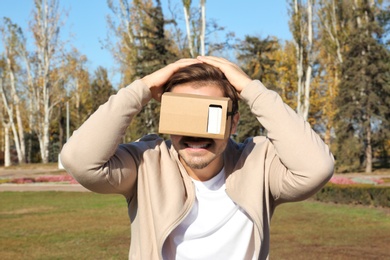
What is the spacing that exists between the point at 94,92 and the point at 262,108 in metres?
40.4

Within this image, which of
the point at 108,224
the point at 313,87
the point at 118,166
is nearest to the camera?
the point at 118,166

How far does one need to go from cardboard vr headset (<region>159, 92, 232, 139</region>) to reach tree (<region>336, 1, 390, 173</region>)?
3132 cm

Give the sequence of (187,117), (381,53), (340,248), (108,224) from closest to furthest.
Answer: (187,117) → (340,248) → (108,224) → (381,53)

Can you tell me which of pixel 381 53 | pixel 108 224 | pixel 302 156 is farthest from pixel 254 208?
pixel 381 53

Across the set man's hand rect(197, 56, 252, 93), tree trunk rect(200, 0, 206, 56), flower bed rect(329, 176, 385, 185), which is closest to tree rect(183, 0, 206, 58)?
tree trunk rect(200, 0, 206, 56)

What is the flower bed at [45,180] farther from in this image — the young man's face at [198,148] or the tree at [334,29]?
the young man's face at [198,148]

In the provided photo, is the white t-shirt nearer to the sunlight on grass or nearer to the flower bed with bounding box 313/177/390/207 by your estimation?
the sunlight on grass

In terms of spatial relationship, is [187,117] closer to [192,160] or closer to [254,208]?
[192,160]

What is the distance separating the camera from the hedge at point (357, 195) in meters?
14.7

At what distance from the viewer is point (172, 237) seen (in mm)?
1928

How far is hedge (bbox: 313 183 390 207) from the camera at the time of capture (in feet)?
48.2

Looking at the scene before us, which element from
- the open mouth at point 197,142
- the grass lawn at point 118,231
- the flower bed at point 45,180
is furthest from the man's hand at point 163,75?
the flower bed at point 45,180

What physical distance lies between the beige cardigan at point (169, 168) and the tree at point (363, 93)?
31086 millimetres

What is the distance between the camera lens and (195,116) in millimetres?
1833
